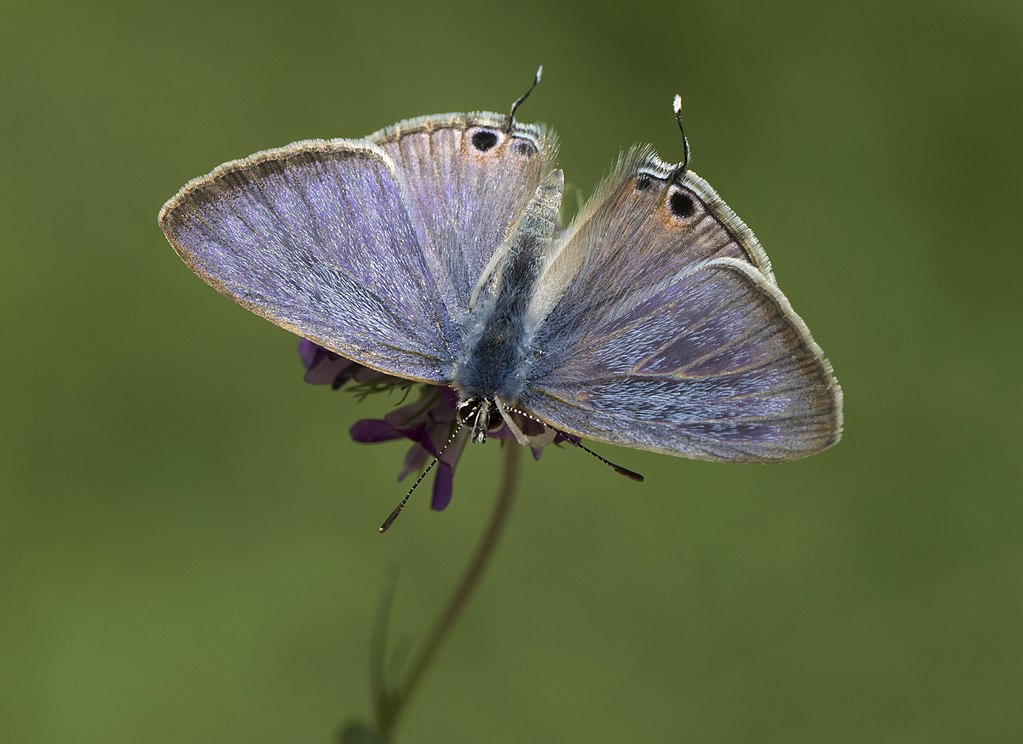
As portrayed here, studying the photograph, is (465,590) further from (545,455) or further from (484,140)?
(545,455)

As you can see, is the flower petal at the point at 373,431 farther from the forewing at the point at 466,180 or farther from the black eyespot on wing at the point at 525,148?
the black eyespot on wing at the point at 525,148

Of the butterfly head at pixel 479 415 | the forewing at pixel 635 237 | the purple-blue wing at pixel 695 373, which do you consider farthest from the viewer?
the forewing at pixel 635 237

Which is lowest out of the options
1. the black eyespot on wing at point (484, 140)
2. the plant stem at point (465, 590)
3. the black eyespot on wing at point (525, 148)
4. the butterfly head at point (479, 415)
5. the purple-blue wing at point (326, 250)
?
the plant stem at point (465, 590)

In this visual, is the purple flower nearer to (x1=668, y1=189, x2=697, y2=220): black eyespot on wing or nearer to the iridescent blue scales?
the iridescent blue scales

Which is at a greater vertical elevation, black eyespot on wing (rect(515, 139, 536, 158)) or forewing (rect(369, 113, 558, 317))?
black eyespot on wing (rect(515, 139, 536, 158))

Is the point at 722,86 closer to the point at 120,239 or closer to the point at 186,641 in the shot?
the point at 120,239

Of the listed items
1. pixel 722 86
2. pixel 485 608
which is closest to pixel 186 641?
pixel 485 608

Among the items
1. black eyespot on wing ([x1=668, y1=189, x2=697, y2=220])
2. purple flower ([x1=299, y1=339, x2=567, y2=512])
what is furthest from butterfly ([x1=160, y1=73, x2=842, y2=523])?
purple flower ([x1=299, y1=339, x2=567, y2=512])

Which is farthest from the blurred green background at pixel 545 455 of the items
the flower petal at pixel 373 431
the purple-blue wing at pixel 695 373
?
the purple-blue wing at pixel 695 373
